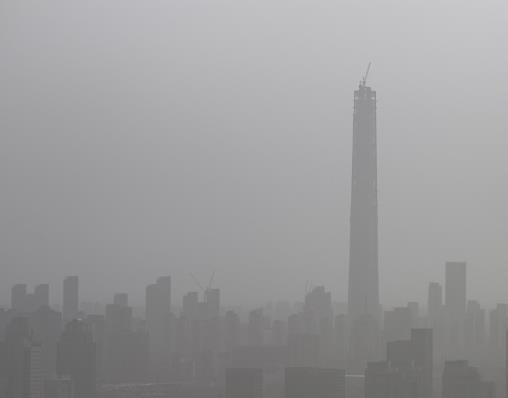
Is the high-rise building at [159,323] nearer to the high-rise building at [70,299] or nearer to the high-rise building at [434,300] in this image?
the high-rise building at [70,299]

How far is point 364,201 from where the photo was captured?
28156mm

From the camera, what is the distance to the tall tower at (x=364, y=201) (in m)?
27.3

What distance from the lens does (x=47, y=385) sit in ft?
43.9

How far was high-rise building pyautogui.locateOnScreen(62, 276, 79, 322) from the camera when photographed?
16094 millimetres

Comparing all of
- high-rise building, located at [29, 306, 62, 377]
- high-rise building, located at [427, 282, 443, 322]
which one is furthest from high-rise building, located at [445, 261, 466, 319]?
high-rise building, located at [29, 306, 62, 377]

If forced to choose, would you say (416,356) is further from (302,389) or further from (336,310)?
(336,310)

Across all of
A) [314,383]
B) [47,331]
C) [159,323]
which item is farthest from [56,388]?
[159,323]

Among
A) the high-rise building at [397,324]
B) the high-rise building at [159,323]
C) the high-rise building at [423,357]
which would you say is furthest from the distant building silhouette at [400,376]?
the high-rise building at [159,323]

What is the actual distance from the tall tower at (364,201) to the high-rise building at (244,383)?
39.6 feet

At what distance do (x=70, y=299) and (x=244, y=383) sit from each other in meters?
3.54

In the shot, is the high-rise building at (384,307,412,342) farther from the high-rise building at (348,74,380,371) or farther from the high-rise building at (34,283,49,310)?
the high-rise building at (348,74,380,371)

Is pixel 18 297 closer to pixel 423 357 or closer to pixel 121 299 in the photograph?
pixel 121 299

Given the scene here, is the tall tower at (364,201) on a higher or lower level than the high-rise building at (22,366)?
higher

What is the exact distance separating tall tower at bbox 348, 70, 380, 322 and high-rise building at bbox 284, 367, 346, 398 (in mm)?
12552
